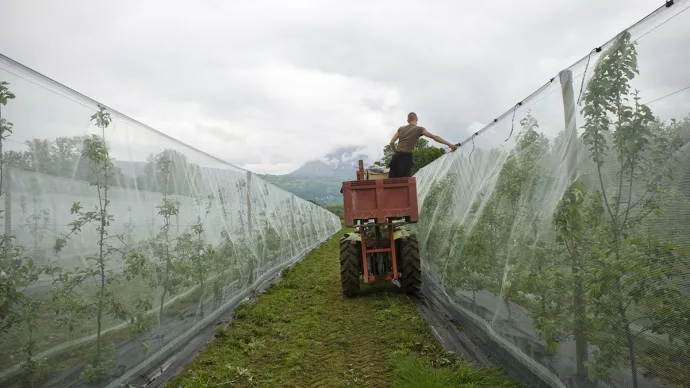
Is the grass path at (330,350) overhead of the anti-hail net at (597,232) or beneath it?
beneath

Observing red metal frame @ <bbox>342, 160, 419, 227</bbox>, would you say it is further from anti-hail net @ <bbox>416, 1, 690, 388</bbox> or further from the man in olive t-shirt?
anti-hail net @ <bbox>416, 1, 690, 388</bbox>

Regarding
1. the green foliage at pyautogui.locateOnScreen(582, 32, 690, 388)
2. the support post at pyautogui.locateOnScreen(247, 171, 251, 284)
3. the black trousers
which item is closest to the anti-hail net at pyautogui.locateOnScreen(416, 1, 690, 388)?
the green foliage at pyautogui.locateOnScreen(582, 32, 690, 388)

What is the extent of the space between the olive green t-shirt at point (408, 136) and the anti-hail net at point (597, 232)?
2.62 metres

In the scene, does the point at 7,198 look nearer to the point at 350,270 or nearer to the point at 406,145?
the point at 350,270

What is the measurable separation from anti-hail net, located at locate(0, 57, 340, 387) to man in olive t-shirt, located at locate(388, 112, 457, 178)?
3.27 m

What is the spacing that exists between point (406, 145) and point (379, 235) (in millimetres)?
1606

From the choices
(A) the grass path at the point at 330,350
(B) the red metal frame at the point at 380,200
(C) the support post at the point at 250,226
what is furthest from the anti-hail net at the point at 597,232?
(C) the support post at the point at 250,226

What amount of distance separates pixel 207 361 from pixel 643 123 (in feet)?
13.5

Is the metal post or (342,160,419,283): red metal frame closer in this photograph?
the metal post

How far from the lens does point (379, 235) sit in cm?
700

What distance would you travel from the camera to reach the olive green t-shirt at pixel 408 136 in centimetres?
657

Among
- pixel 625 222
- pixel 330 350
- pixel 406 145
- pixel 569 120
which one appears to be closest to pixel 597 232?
pixel 625 222

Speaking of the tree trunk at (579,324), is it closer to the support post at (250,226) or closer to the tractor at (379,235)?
the tractor at (379,235)

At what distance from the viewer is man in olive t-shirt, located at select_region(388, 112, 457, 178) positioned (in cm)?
654
